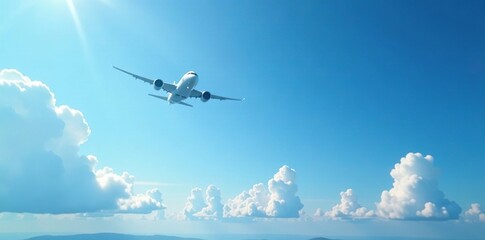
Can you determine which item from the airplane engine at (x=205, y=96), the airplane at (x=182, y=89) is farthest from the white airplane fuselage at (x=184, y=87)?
the airplane engine at (x=205, y=96)

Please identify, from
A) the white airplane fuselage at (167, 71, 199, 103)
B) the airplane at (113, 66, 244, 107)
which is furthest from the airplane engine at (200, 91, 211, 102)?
the white airplane fuselage at (167, 71, 199, 103)

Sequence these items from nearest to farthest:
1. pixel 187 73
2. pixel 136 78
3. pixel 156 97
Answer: pixel 187 73
pixel 136 78
pixel 156 97

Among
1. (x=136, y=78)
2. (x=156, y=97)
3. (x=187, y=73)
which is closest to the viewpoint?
(x=187, y=73)

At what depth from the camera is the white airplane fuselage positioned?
78.9 m

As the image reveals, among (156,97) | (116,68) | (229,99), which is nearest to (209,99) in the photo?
(229,99)

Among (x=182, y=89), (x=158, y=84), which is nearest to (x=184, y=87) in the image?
(x=182, y=89)

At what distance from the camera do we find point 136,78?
88250 millimetres

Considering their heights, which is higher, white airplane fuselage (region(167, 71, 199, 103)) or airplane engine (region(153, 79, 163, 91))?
airplane engine (region(153, 79, 163, 91))

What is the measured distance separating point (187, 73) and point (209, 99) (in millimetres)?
11846

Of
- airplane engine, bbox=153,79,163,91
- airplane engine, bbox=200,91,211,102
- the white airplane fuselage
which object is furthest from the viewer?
airplane engine, bbox=200,91,211,102

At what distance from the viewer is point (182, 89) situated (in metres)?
82.6

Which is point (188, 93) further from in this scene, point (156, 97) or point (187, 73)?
point (156, 97)

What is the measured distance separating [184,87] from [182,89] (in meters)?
1.44

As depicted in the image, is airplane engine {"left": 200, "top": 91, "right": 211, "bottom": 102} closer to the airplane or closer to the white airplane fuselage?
the airplane
